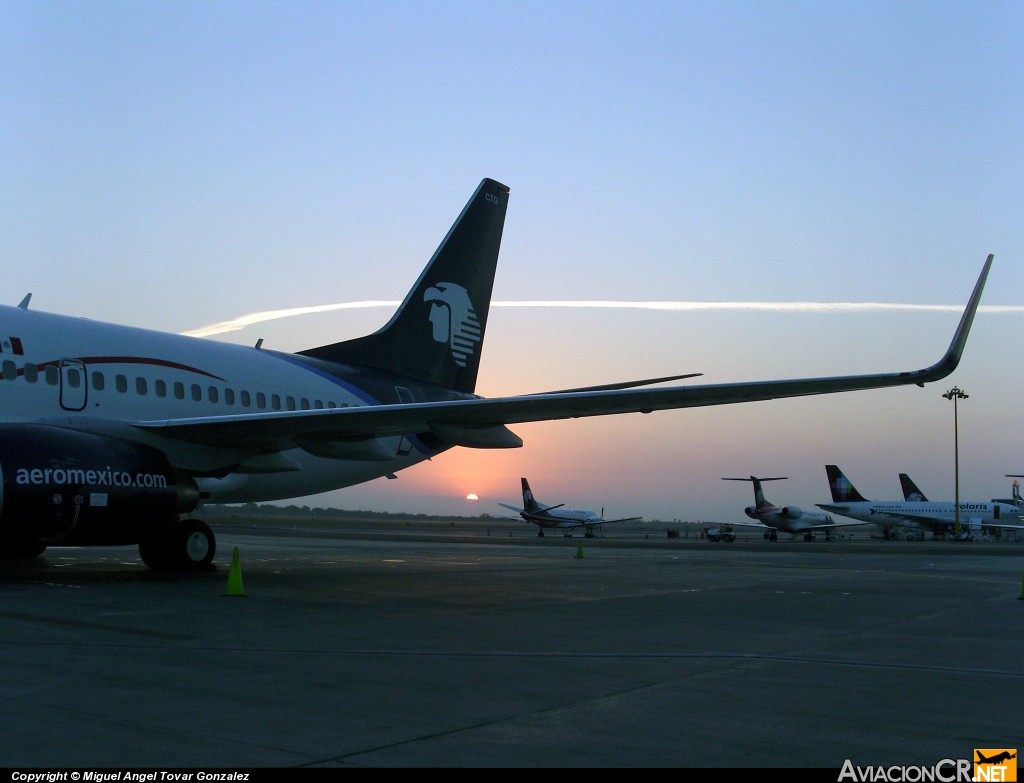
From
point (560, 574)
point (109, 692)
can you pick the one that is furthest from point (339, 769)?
point (560, 574)

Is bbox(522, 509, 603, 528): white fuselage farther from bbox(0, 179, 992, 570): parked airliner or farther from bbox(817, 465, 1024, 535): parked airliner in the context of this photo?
bbox(0, 179, 992, 570): parked airliner

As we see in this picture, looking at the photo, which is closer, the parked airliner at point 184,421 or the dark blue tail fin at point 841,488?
the parked airliner at point 184,421

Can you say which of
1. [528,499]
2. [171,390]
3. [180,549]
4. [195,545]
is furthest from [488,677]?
[528,499]

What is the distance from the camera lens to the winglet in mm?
13883

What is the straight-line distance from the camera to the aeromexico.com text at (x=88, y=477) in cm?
1159

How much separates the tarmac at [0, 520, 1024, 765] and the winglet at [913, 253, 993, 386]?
3.02 meters

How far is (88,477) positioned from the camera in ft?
40.1

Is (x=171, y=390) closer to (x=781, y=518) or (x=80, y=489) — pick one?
(x=80, y=489)

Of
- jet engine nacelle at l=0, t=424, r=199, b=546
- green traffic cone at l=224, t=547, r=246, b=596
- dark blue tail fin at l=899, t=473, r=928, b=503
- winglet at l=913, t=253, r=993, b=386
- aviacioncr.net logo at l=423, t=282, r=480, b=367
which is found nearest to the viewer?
jet engine nacelle at l=0, t=424, r=199, b=546

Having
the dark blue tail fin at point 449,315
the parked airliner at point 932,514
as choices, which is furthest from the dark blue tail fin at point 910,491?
the dark blue tail fin at point 449,315

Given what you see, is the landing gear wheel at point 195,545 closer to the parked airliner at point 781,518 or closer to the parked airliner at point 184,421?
the parked airliner at point 184,421

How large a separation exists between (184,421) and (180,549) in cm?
199

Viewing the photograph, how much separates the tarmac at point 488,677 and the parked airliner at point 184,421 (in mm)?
1103

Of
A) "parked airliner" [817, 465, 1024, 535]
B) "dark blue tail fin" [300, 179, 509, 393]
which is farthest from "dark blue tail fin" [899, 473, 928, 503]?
"dark blue tail fin" [300, 179, 509, 393]
